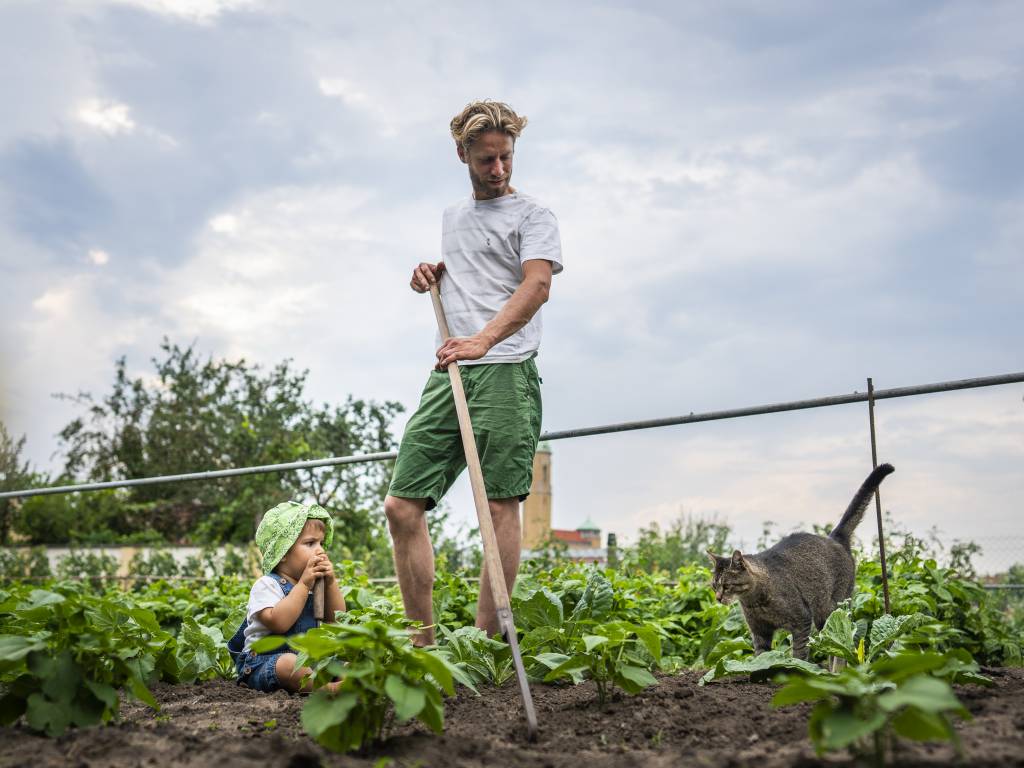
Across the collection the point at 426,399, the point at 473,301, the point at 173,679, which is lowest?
the point at 173,679

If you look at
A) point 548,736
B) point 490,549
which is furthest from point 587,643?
point 490,549

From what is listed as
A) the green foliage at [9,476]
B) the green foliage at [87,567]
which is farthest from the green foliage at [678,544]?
the green foliage at [9,476]

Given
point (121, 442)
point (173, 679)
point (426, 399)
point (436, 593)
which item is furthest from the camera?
point (121, 442)

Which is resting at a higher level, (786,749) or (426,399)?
(426,399)

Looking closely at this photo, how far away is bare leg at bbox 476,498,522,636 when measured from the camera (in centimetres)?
322

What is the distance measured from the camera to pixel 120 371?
2217cm

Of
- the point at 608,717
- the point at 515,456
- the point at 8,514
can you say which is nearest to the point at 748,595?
the point at 515,456

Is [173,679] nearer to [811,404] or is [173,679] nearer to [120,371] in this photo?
[811,404]

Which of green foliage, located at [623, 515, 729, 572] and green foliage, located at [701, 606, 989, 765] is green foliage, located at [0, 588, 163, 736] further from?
green foliage, located at [623, 515, 729, 572]

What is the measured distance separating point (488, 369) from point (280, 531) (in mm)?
950

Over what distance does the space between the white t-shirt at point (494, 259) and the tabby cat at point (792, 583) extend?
1.22m

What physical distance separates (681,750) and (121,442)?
21468mm

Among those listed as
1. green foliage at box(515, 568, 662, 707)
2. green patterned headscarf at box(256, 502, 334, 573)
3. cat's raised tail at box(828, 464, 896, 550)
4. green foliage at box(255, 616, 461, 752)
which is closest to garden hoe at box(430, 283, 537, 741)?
green foliage at box(515, 568, 662, 707)

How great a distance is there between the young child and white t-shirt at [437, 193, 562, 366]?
848 millimetres
